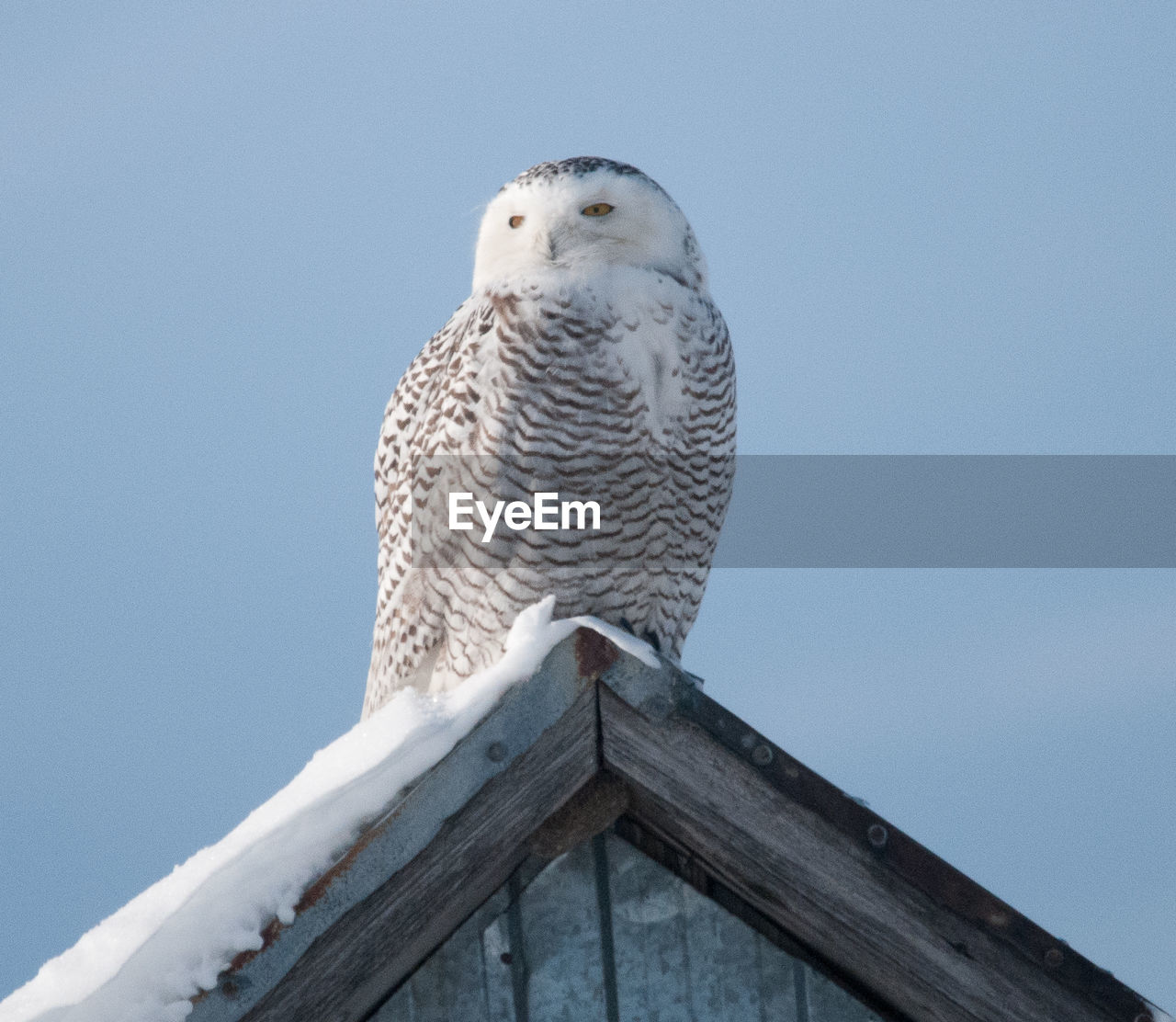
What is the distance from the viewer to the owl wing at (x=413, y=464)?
3.51 meters

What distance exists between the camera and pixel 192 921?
1.85 metres

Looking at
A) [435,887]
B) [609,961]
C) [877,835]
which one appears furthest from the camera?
[609,961]

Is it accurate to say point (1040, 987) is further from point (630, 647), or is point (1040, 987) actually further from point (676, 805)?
point (630, 647)

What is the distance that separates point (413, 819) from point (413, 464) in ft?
5.99

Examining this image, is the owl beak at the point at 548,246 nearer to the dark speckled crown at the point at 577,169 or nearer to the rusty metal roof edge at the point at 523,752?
the dark speckled crown at the point at 577,169

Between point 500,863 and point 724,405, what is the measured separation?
1830 millimetres

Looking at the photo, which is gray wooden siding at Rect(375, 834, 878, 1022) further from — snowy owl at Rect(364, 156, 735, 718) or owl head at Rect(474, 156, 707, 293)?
owl head at Rect(474, 156, 707, 293)

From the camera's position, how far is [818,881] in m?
2.11

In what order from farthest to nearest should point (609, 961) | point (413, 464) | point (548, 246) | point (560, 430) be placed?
1. point (413, 464)
2. point (548, 246)
3. point (560, 430)
4. point (609, 961)

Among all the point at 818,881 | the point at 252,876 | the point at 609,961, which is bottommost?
the point at 252,876

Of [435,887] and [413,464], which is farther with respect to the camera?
[413,464]

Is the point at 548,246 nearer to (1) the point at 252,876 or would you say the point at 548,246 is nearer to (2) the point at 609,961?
(2) the point at 609,961

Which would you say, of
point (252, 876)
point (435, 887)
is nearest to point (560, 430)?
point (435, 887)

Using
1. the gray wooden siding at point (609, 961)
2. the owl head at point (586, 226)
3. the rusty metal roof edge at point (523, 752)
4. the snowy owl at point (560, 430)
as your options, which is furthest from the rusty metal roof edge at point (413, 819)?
the owl head at point (586, 226)
